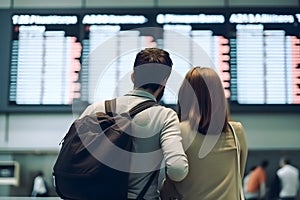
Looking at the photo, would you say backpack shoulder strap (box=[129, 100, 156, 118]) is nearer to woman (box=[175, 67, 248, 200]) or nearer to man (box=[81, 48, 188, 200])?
man (box=[81, 48, 188, 200])

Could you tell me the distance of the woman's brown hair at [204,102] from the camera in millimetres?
1911

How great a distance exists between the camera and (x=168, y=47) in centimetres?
520

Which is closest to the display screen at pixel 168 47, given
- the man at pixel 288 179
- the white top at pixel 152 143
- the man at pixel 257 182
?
the man at pixel 288 179

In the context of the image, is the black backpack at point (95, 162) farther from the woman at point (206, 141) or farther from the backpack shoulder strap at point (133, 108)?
the woman at point (206, 141)

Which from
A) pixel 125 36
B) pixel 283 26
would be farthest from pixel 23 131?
pixel 283 26

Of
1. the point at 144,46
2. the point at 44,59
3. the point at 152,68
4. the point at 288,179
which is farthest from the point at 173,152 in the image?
the point at 288,179

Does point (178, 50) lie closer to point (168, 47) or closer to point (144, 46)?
point (168, 47)

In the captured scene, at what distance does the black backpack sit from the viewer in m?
1.75

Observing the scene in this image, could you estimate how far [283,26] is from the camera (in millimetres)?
5172

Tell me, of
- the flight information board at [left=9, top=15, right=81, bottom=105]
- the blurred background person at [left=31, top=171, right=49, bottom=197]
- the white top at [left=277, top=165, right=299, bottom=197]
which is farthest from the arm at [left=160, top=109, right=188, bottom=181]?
the white top at [left=277, top=165, right=299, bottom=197]

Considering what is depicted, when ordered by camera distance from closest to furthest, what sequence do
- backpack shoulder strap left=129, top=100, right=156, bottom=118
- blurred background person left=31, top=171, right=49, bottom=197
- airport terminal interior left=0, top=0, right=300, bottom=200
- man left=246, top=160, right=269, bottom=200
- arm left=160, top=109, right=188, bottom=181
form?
arm left=160, top=109, right=188, bottom=181 < backpack shoulder strap left=129, top=100, right=156, bottom=118 < airport terminal interior left=0, top=0, right=300, bottom=200 < blurred background person left=31, top=171, right=49, bottom=197 < man left=246, top=160, right=269, bottom=200

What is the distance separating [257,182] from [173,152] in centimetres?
514

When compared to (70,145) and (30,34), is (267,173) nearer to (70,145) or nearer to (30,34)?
(30,34)

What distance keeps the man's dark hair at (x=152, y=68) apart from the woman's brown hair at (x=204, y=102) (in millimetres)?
81
